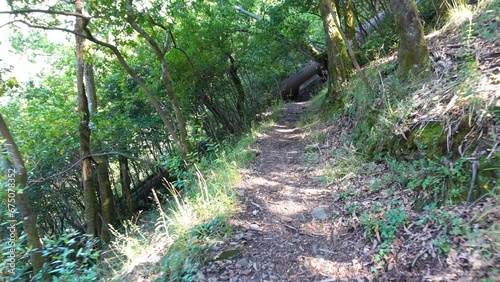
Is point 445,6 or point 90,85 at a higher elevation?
point 90,85

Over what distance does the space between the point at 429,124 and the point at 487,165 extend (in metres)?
1.01

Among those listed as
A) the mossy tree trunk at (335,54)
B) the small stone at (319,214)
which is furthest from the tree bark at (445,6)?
the small stone at (319,214)

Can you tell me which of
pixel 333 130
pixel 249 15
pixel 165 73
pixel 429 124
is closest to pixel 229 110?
pixel 249 15

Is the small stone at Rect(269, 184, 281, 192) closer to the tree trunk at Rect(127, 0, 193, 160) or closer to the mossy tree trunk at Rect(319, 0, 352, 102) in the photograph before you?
the tree trunk at Rect(127, 0, 193, 160)

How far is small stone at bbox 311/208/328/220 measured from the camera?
348cm

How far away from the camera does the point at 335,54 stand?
7.04m

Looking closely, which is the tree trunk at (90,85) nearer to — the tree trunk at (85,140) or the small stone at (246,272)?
the tree trunk at (85,140)

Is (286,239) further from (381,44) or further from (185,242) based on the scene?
(381,44)

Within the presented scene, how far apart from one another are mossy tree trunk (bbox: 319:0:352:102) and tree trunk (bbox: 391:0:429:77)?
2326 millimetres

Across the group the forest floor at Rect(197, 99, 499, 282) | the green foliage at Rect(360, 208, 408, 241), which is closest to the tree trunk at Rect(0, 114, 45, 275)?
the forest floor at Rect(197, 99, 499, 282)

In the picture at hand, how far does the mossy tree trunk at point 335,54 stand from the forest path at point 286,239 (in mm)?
3070

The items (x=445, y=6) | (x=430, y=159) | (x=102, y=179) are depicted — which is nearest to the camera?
(x=430, y=159)

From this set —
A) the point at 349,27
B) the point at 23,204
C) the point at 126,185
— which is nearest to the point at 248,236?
the point at 23,204

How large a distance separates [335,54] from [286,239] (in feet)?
16.9
